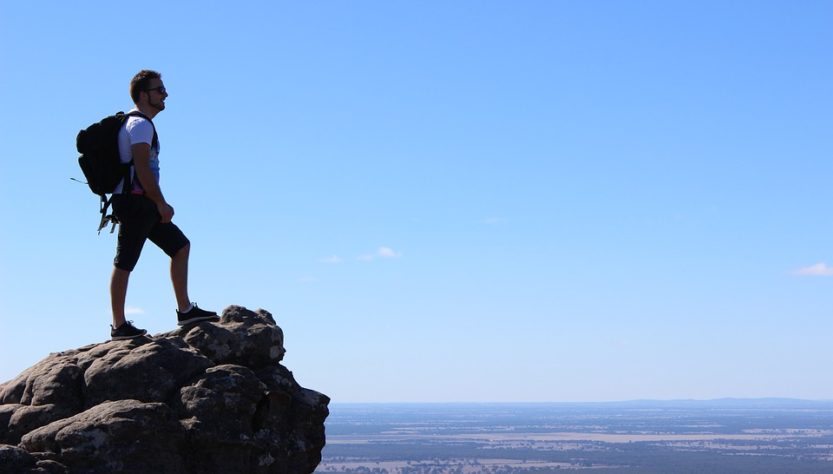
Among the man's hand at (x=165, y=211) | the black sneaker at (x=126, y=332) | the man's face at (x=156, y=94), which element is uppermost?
the man's face at (x=156, y=94)

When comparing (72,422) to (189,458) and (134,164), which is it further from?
(134,164)

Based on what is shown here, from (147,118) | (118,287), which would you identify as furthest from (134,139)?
(118,287)

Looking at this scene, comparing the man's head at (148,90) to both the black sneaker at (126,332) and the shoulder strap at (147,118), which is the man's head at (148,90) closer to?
the shoulder strap at (147,118)

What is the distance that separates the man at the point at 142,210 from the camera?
11.9 meters

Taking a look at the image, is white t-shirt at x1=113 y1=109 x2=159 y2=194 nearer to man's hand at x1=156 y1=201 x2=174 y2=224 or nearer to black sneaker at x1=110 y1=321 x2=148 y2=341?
man's hand at x1=156 y1=201 x2=174 y2=224

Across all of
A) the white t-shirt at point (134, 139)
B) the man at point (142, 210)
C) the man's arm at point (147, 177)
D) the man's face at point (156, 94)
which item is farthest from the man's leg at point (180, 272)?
the man's face at point (156, 94)

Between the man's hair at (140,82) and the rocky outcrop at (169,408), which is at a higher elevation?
the man's hair at (140,82)

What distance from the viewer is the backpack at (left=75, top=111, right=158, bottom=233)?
39.2 feet

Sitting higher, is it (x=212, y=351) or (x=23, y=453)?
(x=212, y=351)

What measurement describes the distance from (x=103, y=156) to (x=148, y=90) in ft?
3.31

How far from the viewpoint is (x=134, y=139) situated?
11.8m

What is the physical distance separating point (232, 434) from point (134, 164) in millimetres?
3365

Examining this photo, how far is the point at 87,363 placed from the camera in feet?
39.3

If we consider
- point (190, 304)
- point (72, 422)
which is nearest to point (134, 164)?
point (190, 304)
